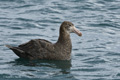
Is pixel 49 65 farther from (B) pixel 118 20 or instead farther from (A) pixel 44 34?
(B) pixel 118 20

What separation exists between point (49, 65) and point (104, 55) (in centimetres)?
178

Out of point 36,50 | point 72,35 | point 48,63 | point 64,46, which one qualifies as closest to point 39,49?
point 36,50

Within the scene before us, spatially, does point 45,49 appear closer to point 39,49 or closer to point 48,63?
point 39,49

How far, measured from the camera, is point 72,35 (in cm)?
1694

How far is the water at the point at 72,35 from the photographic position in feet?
42.1

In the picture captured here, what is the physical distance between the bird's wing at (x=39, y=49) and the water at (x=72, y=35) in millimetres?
196

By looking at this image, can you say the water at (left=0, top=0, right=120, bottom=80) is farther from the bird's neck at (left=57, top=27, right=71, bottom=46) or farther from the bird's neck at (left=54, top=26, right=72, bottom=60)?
the bird's neck at (left=57, top=27, right=71, bottom=46)

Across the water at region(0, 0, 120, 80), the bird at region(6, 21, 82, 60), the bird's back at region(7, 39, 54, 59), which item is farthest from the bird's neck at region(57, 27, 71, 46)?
the water at region(0, 0, 120, 80)

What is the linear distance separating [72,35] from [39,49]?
3205 millimetres

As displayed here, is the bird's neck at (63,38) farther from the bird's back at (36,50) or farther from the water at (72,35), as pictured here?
the water at (72,35)

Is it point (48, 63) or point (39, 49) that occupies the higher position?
point (39, 49)

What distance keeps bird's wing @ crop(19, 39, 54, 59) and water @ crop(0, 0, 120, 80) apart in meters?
0.20

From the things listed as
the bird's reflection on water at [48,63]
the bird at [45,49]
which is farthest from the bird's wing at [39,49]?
the bird's reflection on water at [48,63]

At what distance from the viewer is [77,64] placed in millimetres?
13562
